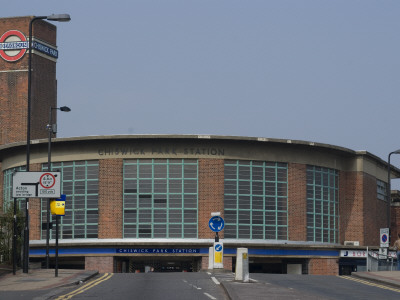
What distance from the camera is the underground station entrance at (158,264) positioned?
62.5 m

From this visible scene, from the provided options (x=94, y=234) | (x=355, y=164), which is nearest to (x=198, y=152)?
(x=94, y=234)

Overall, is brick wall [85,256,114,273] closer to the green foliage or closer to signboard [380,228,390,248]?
the green foliage

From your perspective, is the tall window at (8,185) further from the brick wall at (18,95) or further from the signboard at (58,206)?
the signboard at (58,206)

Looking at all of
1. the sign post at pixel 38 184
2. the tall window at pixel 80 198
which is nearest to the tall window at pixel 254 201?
the tall window at pixel 80 198

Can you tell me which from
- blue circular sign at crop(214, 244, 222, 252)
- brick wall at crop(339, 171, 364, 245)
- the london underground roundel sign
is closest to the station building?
brick wall at crop(339, 171, 364, 245)

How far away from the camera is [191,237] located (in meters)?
61.4

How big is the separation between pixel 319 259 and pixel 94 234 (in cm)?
1712

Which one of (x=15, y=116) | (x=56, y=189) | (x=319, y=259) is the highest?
(x=15, y=116)

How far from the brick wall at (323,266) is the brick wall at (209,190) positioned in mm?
8237

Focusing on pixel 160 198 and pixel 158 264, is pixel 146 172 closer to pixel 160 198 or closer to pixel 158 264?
pixel 160 198

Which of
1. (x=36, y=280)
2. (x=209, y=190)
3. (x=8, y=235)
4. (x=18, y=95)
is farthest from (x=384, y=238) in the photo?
(x=18, y=95)

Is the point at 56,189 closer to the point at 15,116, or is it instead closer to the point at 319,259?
the point at 319,259

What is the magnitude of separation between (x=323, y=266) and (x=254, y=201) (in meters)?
7.64

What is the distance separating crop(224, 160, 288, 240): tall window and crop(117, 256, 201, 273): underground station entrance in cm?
381
